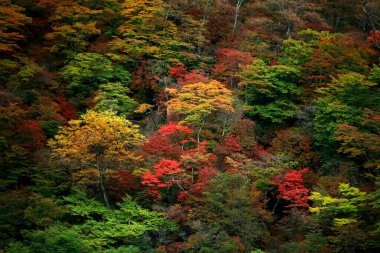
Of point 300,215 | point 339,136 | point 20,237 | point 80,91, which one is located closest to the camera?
point 20,237

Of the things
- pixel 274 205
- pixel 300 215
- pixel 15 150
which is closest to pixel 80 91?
pixel 15 150

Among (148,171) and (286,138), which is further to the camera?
(286,138)

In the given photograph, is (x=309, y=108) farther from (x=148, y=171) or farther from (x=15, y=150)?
(x=15, y=150)

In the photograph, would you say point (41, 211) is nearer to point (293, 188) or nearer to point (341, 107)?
point (293, 188)

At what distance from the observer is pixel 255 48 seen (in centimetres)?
3303

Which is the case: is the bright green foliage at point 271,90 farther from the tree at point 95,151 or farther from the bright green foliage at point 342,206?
the tree at point 95,151

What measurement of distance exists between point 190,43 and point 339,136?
16.8 metres

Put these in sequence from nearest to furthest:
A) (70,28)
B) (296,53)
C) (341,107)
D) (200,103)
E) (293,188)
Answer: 1. (293,188)
2. (341,107)
3. (200,103)
4. (296,53)
5. (70,28)

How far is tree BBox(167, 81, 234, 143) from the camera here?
24.2 metres

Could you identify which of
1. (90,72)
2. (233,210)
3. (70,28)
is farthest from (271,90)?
(70,28)

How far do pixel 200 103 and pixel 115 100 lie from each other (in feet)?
23.3

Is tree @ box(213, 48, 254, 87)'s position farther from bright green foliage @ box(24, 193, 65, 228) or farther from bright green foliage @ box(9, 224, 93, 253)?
bright green foliage @ box(9, 224, 93, 253)

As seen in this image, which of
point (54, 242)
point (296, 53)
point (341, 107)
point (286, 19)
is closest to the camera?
point (54, 242)

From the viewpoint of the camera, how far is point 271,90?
96.1ft
